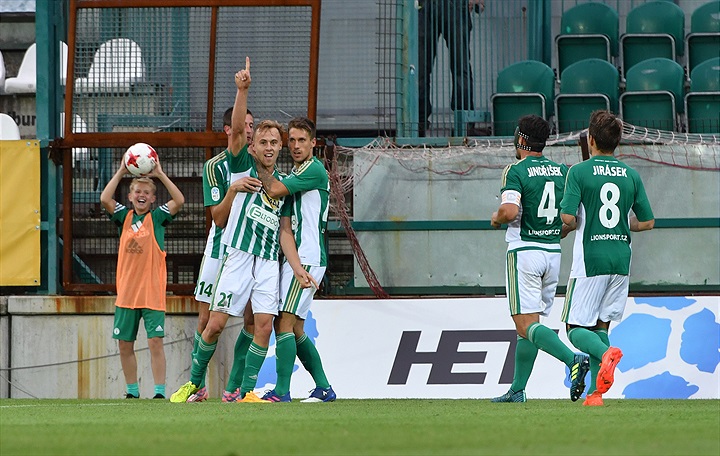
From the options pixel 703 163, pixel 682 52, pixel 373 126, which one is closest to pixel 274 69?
pixel 373 126

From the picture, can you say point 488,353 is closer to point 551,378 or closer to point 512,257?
point 551,378

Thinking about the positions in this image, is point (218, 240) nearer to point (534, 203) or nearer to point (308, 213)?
point (308, 213)

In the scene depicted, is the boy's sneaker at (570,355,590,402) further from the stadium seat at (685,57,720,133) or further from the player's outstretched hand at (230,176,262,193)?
the stadium seat at (685,57,720,133)

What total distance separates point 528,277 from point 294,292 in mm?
1564

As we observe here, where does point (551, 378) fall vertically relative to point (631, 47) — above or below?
below

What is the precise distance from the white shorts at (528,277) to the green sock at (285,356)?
148 cm

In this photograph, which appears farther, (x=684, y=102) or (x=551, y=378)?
(x=684, y=102)

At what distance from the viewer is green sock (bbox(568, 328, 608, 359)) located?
712 cm

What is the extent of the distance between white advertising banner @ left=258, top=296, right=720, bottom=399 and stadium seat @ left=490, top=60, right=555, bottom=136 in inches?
106

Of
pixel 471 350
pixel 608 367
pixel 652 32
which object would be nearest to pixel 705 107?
pixel 652 32

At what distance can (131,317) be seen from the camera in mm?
9977

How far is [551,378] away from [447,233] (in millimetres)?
Answer: 1881

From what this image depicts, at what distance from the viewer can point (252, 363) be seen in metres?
8.13

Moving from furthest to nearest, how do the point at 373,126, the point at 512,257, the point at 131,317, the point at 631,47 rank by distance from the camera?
1. the point at 631,47
2. the point at 373,126
3. the point at 131,317
4. the point at 512,257
